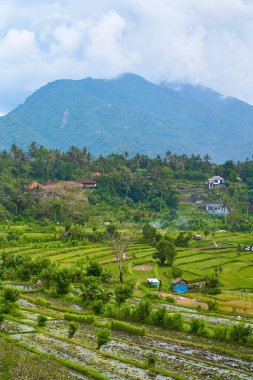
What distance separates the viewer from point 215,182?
313 ft

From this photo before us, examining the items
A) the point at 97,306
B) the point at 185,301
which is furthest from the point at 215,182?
the point at 97,306

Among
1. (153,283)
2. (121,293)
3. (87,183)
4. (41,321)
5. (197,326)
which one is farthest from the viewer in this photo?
(87,183)

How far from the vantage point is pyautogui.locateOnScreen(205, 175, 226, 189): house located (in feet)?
310

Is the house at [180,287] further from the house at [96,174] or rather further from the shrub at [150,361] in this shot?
the house at [96,174]

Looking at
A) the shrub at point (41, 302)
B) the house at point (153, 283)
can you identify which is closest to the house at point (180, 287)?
the house at point (153, 283)

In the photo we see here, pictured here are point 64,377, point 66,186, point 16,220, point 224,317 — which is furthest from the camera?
point 66,186

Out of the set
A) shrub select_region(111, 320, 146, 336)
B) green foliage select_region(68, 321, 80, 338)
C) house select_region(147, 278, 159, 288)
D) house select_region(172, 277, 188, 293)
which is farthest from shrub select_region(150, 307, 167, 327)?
house select_region(147, 278, 159, 288)

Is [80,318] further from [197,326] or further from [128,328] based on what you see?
[197,326]

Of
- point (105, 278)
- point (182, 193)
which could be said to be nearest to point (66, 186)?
point (182, 193)

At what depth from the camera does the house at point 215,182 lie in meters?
94.6

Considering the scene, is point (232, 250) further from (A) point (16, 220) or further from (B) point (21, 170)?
(B) point (21, 170)

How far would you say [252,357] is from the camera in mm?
21156

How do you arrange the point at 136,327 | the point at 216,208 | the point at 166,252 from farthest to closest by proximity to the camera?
the point at 216,208
the point at 166,252
the point at 136,327

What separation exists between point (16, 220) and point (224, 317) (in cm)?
4455
